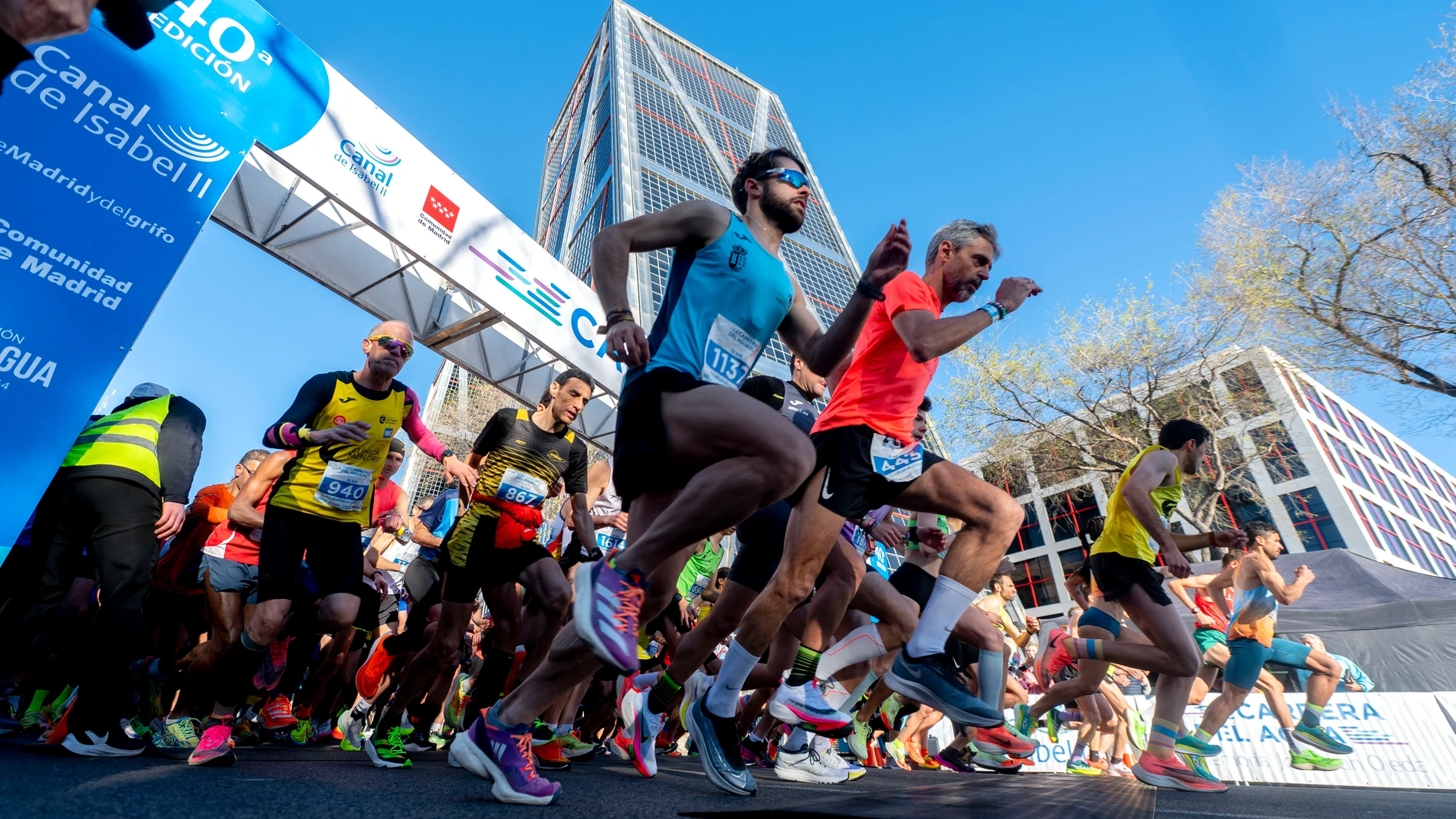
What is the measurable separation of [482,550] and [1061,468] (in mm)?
16572

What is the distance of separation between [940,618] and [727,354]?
3.95 ft

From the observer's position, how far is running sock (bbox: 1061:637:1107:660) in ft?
13.0

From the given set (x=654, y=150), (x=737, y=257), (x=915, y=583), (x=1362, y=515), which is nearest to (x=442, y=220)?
(x=915, y=583)

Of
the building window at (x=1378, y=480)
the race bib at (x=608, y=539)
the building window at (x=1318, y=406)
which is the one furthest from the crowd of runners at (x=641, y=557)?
the building window at (x=1378, y=480)

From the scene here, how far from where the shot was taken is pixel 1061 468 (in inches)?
672

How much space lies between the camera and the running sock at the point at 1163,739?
359 centimetres

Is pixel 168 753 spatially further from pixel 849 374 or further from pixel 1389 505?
pixel 1389 505

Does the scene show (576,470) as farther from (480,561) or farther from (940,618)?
(940,618)

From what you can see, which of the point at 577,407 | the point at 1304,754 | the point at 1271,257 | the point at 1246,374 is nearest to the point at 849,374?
the point at 577,407

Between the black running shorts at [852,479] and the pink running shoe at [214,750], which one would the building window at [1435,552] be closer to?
the black running shorts at [852,479]

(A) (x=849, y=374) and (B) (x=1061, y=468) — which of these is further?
(B) (x=1061, y=468)

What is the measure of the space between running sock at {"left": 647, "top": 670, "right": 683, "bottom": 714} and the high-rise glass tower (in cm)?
1713

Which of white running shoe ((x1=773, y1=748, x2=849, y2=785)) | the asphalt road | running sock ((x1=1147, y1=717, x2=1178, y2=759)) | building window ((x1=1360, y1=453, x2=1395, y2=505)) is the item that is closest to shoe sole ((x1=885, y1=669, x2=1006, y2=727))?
the asphalt road

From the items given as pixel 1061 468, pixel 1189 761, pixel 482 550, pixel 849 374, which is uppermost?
pixel 1061 468
